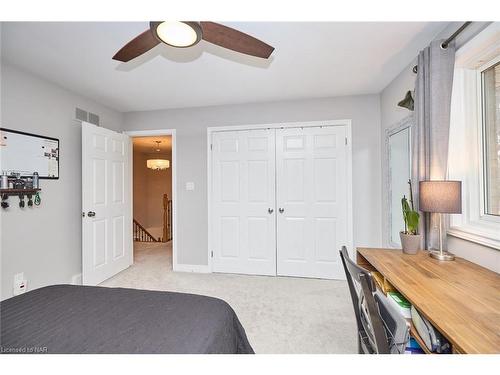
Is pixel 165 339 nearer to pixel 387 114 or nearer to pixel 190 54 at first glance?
pixel 190 54

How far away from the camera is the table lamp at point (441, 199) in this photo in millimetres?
1388

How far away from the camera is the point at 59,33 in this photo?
1.71 metres

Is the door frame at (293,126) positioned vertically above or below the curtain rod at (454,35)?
below

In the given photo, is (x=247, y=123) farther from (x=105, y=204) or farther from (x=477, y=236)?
(x=477, y=236)

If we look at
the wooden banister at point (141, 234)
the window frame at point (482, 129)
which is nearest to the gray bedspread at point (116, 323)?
the window frame at point (482, 129)

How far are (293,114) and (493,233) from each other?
2.36m

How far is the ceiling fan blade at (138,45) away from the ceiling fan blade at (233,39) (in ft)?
1.03

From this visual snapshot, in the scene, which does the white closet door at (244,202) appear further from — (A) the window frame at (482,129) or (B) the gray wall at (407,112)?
(A) the window frame at (482,129)

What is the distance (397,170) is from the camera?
255 cm

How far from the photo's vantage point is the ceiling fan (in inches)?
46.8

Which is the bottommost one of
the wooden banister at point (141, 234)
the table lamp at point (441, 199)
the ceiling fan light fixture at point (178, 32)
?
the wooden banister at point (141, 234)

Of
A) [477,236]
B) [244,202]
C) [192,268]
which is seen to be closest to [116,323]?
[477,236]

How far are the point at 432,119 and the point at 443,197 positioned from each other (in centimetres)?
57
